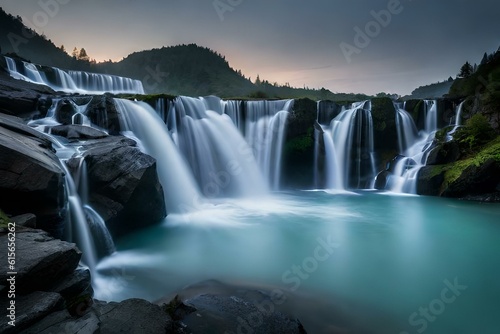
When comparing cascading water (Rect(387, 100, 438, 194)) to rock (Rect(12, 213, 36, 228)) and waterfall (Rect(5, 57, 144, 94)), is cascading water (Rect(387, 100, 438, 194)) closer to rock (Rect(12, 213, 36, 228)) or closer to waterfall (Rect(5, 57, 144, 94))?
rock (Rect(12, 213, 36, 228))

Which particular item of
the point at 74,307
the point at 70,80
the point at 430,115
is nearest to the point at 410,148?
the point at 430,115

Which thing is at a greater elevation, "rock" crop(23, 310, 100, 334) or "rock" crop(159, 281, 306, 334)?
"rock" crop(23, 310, 100, 334)

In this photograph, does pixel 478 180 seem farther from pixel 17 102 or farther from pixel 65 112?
pixel 17 102

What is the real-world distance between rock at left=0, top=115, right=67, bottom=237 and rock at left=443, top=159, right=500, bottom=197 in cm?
1525

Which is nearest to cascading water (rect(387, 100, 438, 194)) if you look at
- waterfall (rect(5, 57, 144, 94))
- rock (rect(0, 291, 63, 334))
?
rock (rect(0, 291, 63, 334))

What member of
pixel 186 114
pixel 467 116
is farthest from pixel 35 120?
pixel 467 116

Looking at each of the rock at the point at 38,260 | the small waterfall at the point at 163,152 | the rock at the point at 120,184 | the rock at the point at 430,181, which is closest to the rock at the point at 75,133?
the rock at the point at 120,184

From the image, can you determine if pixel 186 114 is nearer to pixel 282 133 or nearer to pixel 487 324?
pixel 282 133

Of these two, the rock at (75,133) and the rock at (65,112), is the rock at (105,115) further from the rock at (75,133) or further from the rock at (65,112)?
the rock at (75,133)

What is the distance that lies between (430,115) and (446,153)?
5.12 metres

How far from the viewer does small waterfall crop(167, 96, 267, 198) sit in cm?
1474

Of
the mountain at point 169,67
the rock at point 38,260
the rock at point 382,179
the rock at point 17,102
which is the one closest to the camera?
the rock at point 38,260

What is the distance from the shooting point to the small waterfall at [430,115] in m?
18.7

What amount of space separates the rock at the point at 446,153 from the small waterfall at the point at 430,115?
4275 mm
